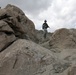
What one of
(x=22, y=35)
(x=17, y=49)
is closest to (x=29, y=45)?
(x=17, y=49)

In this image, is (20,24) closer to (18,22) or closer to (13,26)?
(18,22)

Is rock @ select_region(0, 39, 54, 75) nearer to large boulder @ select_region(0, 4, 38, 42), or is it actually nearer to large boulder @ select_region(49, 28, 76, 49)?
large boulder @ select_region(0, 4, 38, 42)

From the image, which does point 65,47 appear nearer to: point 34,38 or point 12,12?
point 34,38

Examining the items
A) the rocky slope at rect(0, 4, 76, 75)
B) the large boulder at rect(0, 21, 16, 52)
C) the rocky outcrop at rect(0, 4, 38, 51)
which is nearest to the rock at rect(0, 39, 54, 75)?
the rocky slope at rect(0, 4, 76, 75)

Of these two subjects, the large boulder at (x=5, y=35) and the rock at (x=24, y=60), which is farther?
the large boulder at (x=5, y=35)

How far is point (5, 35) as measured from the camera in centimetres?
1170

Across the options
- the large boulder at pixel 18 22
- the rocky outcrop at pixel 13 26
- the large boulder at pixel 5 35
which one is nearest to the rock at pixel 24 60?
the large boulder at pixel 5 35

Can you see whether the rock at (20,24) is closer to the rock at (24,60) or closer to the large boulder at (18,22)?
the large boulder at (18,22)

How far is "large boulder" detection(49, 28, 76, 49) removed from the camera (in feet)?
42.0

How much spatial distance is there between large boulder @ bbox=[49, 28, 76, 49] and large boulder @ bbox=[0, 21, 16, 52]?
2552 millimetres

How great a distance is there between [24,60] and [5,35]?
2.04 metres

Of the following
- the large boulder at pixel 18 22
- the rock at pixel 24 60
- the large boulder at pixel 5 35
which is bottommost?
the rock at pixel 24 60

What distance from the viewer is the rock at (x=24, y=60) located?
32.9ft

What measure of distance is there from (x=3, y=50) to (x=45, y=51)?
201cm
